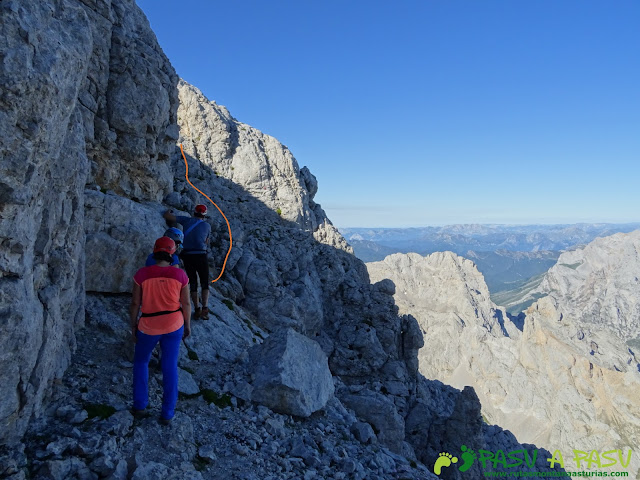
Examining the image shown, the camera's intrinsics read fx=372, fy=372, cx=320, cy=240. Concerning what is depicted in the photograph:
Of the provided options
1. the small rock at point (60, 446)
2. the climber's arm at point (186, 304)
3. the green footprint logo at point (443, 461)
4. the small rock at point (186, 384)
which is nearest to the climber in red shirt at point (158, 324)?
the climber's arm at point (186, 304)

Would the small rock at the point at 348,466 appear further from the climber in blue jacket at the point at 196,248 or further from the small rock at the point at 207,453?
the climber in blue jacket at the point at 196,248

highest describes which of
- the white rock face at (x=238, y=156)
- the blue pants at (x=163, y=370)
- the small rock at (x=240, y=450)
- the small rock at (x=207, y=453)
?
the white rock face at (x=238, y=156)

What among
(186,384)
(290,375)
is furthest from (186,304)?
(290,375)

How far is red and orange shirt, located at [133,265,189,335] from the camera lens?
31.1ft

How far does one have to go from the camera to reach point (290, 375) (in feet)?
43.7

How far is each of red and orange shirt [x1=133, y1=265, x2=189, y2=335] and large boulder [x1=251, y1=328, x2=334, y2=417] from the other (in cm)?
466

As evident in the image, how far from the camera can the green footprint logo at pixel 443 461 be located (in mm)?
32775

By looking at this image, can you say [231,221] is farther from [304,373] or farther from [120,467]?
[120,467]

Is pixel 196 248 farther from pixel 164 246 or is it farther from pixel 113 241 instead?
pixel 164 246

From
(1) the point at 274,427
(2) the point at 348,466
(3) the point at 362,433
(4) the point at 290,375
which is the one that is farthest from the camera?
(3) the point at 362,433

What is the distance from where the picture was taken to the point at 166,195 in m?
23.1

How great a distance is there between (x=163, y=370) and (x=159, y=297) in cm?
191

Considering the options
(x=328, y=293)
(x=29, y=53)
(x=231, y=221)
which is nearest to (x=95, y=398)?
(x=29, y=53)

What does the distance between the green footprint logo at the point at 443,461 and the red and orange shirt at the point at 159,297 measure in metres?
32.0
